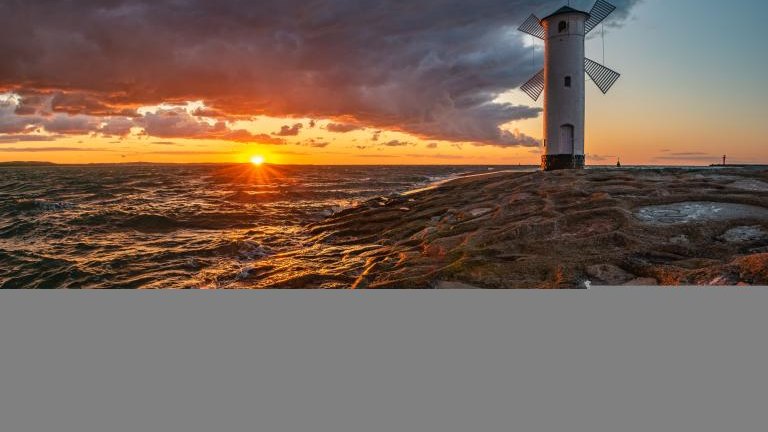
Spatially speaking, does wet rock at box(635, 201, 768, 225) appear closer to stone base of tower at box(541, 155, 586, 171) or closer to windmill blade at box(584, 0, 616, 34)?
stone base of tower at box(541, 155, 586, 171)

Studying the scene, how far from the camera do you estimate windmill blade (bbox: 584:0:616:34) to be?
84.0 ft

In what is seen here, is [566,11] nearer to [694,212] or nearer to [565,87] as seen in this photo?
[565,87]

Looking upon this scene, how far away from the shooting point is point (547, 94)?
2541 cm

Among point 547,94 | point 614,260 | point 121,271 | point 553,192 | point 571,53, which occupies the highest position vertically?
point 571,53

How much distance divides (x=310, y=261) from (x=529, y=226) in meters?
5.77

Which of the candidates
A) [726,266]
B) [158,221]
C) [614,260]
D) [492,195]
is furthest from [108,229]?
[726,266]

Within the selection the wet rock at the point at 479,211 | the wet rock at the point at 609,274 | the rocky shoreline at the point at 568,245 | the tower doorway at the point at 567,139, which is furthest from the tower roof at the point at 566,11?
the wet rock at the point at 609,274

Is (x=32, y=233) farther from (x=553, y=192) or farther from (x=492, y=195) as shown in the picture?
(x=553, y=192)

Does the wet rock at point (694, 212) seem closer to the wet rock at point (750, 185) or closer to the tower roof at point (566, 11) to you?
the wet rock at point (750, 185)

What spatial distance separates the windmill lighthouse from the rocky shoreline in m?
10.4

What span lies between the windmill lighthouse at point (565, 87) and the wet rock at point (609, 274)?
19.5 meters

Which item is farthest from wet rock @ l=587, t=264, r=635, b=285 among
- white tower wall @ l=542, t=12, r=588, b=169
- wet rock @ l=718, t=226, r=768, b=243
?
white tower wall @ l=542, t=12, r=588, b=169

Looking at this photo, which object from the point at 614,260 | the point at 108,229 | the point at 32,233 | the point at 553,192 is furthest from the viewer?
the point at 108,229

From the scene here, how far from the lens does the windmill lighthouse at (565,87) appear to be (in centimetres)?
2467
